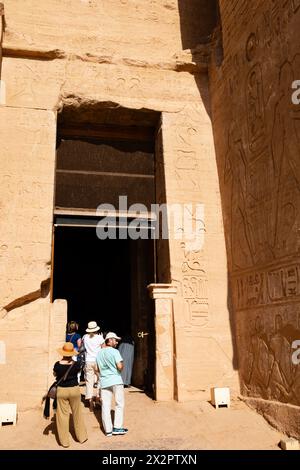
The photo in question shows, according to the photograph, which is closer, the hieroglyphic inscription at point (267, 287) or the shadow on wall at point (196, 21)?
the hieroglyphic inscription at point (267, 287)

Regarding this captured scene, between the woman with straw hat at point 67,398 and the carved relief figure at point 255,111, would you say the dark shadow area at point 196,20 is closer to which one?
the carved relief figure at point 255,111

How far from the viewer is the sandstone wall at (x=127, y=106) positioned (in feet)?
21.0

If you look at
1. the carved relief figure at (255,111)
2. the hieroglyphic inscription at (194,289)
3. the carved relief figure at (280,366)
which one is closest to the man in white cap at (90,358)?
the hieroglyphic inscription at (194,289)

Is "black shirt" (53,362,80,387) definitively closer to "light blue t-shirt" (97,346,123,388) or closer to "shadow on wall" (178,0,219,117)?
"light blue t-shirt" (97,346,123,388)

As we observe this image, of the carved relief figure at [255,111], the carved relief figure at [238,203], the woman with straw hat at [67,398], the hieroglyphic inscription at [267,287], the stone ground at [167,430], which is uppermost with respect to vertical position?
the carved relief figure at [255,111]

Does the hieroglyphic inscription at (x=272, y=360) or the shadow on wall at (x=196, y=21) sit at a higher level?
the shadow on wall at (x=196, y=21)

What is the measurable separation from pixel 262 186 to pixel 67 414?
12.2 feet

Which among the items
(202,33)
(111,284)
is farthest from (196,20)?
(111,284)

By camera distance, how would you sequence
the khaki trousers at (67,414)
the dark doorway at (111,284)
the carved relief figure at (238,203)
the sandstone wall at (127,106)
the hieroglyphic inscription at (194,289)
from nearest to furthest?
the khaki trousers at (67,414)
the carved relief figure at (238,203)
the sandstone wall at (127,106)
the hieroglyphic inscription at (194,289)
the dark doorway at (111,284)

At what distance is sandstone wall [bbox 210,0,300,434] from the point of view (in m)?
5.17

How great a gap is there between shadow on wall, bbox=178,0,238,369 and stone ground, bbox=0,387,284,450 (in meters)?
4.90

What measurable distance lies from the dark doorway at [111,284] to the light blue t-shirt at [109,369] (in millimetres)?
1737

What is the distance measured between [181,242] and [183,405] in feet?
7.97

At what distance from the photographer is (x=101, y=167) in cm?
782
